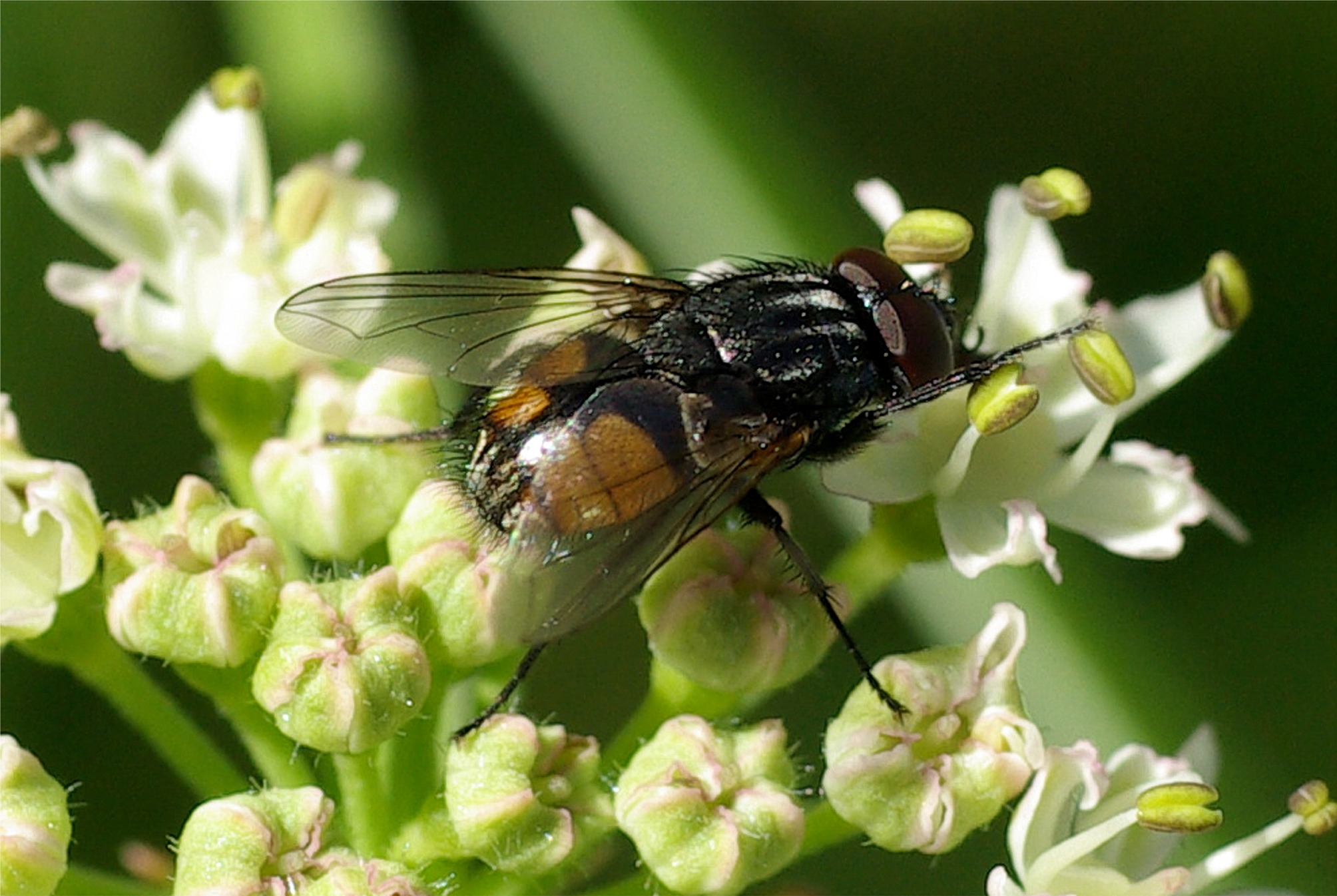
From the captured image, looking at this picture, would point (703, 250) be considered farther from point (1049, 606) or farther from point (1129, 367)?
point (1129, 367)

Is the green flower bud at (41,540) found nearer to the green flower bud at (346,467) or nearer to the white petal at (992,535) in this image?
the green flower bud at (346,467)

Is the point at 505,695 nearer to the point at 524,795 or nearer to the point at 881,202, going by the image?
the point at 524,795

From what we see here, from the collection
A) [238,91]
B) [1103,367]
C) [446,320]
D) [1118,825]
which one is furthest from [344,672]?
[238,91]

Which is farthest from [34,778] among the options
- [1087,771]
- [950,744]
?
[1087,771]

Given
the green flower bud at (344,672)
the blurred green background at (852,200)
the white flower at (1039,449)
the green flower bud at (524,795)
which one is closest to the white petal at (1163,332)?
the white flower at (1039,449)

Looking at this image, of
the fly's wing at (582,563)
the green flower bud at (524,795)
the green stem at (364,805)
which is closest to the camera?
the fly's wing at (582,563)
